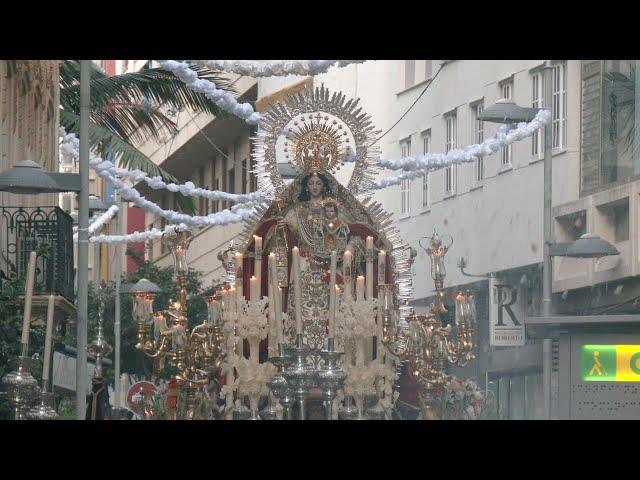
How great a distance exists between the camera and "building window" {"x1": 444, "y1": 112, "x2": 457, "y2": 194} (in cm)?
3278

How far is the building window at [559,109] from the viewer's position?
95.5ft

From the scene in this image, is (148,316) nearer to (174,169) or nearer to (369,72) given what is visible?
(369,72)

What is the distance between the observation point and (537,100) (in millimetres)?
29641


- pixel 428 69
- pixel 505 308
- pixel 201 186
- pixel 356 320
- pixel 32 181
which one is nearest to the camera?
pixel 356 320

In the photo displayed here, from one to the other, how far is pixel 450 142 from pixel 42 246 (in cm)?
1597

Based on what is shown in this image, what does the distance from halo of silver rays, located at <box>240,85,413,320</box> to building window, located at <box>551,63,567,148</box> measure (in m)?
17.0

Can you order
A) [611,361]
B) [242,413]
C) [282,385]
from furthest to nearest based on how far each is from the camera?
[611,361]
[242,413]
[282,385]

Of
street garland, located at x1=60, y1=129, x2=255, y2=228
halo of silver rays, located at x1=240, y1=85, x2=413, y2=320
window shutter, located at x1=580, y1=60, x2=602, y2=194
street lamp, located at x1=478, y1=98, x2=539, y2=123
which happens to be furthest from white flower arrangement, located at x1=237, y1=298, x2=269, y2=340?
window shutter, located at x1=580, y1=60, x2=602, y2=194

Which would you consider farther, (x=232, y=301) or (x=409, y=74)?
(x=409, y=74)

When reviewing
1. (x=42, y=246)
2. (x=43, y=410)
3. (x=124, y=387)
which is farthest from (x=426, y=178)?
(x=43, y=410)

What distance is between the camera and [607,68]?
2756cm

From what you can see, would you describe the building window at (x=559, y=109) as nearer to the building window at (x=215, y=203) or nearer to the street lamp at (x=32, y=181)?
the building window at (x=215, y=203)

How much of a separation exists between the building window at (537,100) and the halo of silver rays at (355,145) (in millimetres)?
17312

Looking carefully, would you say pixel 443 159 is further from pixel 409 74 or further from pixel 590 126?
pixel 409 74
